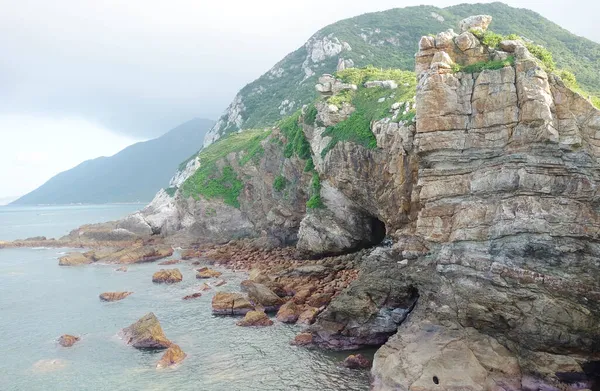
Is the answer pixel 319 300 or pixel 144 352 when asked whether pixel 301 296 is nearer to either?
pixel 319 300

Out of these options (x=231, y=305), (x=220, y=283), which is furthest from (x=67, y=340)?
(x=220, y=283)

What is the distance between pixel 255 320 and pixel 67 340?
435 inches

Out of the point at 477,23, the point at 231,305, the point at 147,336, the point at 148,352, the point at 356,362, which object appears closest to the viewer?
the point at 356,362

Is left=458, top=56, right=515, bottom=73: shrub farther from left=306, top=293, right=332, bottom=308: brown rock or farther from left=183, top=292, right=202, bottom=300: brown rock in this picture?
left=183, top=292, right=202, bottom=300: brown rock

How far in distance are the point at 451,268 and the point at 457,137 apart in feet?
20.8

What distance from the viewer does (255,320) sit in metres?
24.6

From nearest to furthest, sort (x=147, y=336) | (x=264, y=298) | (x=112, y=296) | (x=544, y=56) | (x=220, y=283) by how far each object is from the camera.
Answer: (x=544, y=56)
(x=147, y=336)
(x=264, y=298)
(x=112, y=296)
(x=220, y=283)

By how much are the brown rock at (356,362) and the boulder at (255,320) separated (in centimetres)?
687

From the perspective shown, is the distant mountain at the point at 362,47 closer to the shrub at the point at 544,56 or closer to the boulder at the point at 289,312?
the shrub at the point at 544,56

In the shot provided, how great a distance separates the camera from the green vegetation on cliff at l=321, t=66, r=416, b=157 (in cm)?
3086

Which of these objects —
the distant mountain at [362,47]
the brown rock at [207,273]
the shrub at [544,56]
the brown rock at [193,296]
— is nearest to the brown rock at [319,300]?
the brown rock at [193,296]

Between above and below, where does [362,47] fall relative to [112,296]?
above

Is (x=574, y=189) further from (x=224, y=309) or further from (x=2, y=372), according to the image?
(x=2, y=372)

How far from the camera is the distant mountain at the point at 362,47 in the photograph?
75688 millimetres
